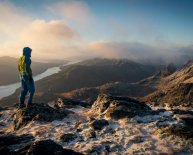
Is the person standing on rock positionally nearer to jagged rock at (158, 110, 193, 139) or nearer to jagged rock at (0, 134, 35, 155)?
jagged rock at (0, 134, 35, 155)

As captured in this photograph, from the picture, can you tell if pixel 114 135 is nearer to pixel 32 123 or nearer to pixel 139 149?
pixel 139 149

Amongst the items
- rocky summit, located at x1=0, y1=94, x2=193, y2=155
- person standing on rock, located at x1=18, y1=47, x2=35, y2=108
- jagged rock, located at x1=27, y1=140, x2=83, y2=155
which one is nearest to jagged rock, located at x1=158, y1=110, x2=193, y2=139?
rocky summit, located at x1=0, y1=94, x2=193, y2=155

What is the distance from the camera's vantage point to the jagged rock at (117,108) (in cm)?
1658

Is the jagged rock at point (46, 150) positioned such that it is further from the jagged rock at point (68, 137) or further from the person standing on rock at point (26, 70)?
the person standing on rock at point (26, 70)

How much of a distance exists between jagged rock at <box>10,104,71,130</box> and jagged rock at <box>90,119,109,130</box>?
3.14 metres

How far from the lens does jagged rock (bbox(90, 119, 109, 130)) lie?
48.7ft

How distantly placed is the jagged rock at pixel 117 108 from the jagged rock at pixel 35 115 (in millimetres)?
2695

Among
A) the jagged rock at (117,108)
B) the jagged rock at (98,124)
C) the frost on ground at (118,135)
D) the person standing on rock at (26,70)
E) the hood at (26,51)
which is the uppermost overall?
the hood at (26,51)

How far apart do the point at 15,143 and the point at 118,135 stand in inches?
193

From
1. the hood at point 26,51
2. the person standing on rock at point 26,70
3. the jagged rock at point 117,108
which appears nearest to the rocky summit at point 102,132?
the jagged rock at point 117,108

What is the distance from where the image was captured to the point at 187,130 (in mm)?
13250

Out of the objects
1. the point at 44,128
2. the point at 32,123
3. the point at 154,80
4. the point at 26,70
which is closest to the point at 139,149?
the point at 44,128

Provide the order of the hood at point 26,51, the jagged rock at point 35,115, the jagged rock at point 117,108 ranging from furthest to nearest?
the hood at point 26,51 → the jagged rock at point 35,115 → the jagged rock at point 117,108

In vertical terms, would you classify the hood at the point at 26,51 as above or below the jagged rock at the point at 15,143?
above
